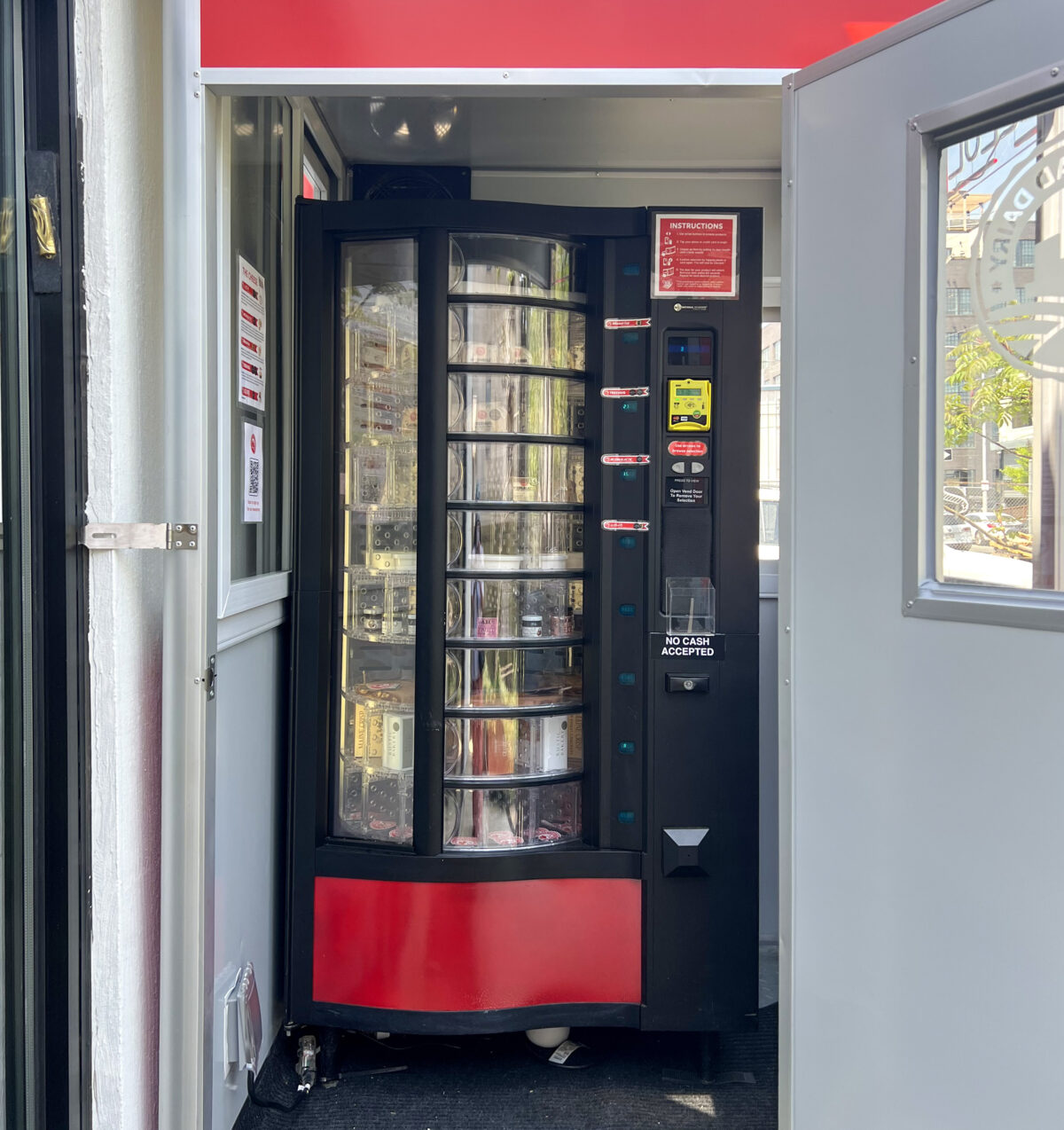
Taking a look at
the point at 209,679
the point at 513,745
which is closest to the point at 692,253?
the point at 513,745

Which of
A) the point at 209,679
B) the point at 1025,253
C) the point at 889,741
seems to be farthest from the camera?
the point at 209,679

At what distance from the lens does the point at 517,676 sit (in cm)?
212

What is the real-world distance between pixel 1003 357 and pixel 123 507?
4.60 feet

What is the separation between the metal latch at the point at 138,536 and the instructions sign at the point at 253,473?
0.47 metres

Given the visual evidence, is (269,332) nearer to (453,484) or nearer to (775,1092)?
(453,484)

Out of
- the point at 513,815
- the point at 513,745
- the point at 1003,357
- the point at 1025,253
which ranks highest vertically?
the point at 1025,253

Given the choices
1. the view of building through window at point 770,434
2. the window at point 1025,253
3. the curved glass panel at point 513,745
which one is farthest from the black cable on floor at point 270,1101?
the window at point 1025,253

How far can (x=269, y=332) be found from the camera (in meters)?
2.04

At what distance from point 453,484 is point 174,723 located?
86 cm

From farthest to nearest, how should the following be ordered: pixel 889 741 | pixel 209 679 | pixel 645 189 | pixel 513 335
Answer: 1. pixel 645 189
2. pixel 513 335
3. pixel 209 679
4. pixel 889 741

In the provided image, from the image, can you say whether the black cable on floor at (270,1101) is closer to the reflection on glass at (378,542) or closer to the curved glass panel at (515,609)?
the reflection on glass at (378,542)

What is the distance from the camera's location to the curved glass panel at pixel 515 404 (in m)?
2.03

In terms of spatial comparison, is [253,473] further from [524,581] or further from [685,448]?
[685,448]

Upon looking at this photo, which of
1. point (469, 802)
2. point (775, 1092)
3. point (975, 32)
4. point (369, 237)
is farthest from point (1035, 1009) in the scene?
point (369, 237)
